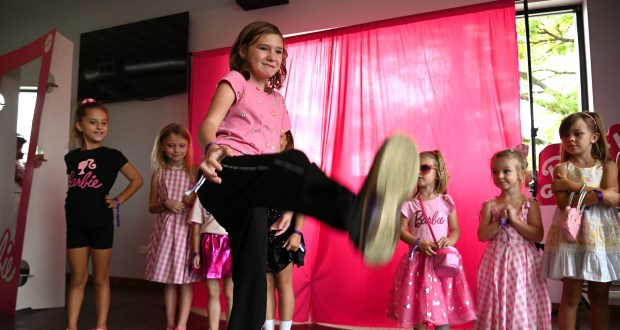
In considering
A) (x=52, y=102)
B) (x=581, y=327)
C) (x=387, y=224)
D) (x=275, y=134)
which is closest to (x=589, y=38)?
(x=581, y=327)

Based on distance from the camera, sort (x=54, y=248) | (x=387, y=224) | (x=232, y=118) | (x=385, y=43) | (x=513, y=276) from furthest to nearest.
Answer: (x=54, y=248)
(x=385, y=43)
(x=513, y=276)
(x=232, y=118)
(x=387, y=224)

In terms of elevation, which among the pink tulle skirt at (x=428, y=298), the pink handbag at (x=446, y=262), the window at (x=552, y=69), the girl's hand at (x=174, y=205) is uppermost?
the window at (x=552, y=69)

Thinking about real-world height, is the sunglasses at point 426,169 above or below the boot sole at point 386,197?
above

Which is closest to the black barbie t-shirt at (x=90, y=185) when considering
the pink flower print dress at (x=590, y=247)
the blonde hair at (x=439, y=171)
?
the blonde hair at (x=439, y=171)

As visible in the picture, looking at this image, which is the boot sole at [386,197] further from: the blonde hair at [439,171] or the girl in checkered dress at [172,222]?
the girl in checkered dress at [172,222]

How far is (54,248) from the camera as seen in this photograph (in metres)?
3.41

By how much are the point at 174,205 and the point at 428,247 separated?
144 cm

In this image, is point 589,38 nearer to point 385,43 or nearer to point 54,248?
point 385,43

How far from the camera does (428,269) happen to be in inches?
89.3

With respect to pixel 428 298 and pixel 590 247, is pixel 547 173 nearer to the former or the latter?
pixel 590 247

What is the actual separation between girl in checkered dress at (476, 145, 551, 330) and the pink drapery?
31 centimetres

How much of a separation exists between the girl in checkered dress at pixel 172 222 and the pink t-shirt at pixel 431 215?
1202 mm

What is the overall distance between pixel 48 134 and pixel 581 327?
3.62m

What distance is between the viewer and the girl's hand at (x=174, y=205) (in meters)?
2.78
